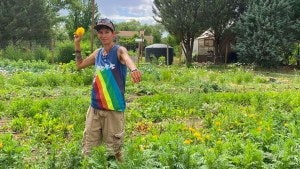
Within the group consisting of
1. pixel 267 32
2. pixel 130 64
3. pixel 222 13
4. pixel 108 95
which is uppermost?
pixel 222 13

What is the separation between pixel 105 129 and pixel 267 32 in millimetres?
23328

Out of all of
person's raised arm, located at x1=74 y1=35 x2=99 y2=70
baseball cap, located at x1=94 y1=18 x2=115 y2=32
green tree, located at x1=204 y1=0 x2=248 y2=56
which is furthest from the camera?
green tree, located at x1=204 y1=0 x2=248 y2=56

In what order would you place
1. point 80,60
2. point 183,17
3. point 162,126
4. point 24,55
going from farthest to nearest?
point 183,17 < point 24,55 < point 162,126 < point 80,60

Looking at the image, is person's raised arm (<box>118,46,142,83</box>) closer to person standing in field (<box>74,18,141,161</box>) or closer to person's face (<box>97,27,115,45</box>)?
person standing in field (<box>74,18,141,161</box>)

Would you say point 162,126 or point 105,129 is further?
point 162,126

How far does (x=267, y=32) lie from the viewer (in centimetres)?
2634

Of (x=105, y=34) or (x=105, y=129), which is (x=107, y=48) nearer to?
(x=105, y=34)

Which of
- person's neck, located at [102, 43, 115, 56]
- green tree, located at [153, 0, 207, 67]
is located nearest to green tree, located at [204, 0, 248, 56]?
green tree, located at [153, 0, 207, 67]

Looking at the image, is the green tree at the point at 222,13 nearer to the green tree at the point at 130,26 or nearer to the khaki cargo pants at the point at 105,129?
the khaki cargo pants at the point at 105,129

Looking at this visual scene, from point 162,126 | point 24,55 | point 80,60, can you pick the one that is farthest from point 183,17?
point 80,60

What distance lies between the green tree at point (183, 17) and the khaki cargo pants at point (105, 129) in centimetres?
2405

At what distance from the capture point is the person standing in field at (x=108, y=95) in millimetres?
4379

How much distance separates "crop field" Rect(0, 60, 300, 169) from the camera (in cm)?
383

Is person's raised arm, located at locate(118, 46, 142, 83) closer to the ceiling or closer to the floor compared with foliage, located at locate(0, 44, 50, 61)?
closer to the ceiling
